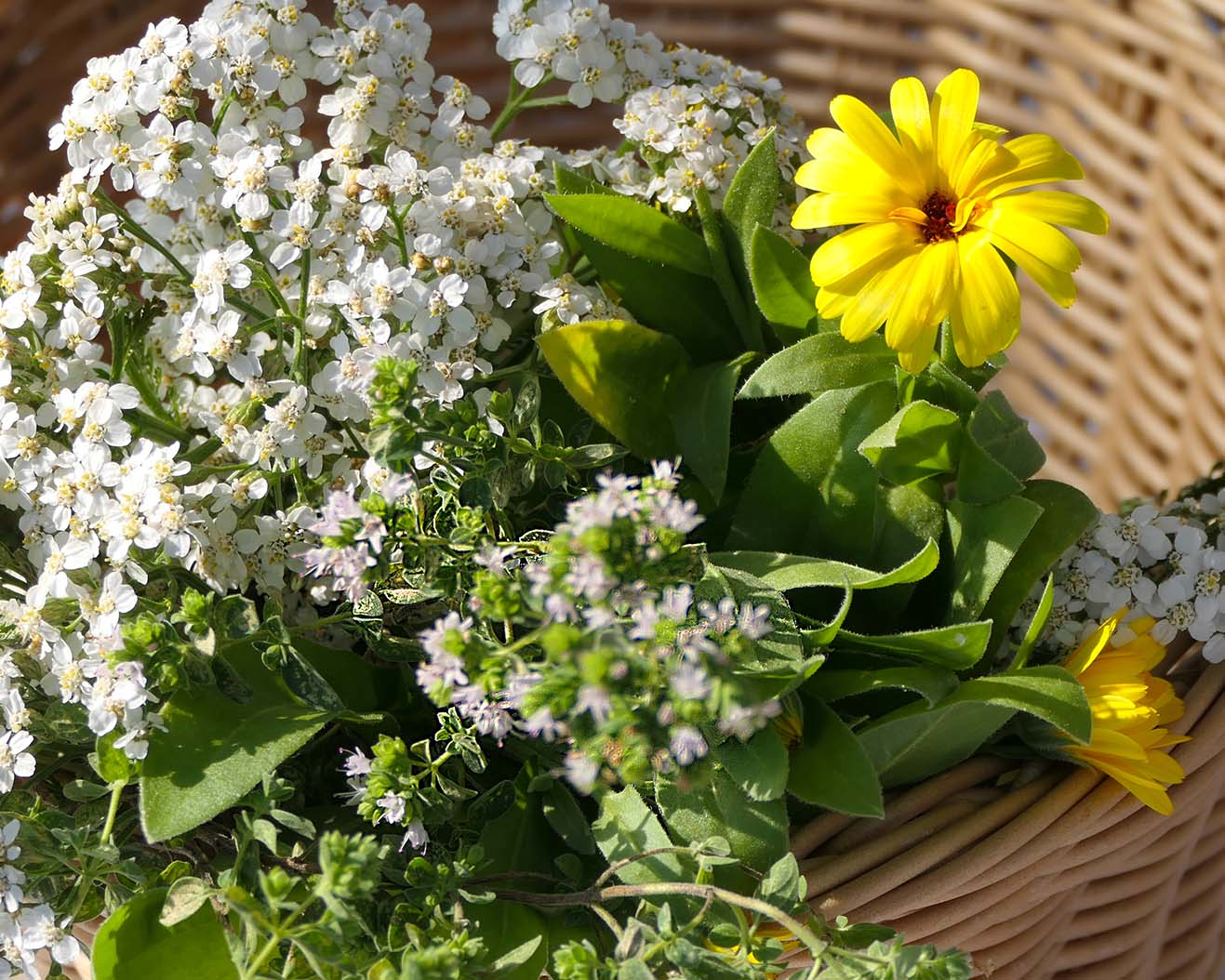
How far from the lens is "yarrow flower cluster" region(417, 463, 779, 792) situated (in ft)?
1.17

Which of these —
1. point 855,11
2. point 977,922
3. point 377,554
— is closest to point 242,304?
point 377,554

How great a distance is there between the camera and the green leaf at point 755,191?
0.62m

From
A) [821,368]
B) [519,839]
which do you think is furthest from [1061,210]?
[519,839]

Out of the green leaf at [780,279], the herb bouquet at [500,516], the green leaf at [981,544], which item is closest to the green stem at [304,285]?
the herb bouquet at [500,516]

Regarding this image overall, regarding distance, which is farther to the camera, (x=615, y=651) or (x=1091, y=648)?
(x=1091, y=648)

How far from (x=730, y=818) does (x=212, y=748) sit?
8.5 inches

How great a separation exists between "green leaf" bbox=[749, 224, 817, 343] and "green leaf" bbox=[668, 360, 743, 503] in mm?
34

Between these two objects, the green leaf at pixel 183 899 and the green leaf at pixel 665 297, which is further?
the green leaf at pixel 665 297

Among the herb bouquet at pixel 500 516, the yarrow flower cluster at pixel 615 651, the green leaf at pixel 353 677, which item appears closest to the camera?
the yarrow flower cluster at pixel 615 651

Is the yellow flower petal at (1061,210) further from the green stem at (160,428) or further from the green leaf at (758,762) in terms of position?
the green stem at (160,428)

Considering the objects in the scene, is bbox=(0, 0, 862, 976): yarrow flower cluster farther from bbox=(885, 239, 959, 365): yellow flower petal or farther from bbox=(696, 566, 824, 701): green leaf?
bbox=(885, 239, 959, 365): yellow flower petal

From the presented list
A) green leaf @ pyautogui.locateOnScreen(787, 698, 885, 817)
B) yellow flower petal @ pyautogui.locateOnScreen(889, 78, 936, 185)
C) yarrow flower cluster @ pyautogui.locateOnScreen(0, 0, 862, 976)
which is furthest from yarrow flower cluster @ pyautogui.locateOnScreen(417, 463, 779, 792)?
yellow flower petal @ pyautogui.locateOnScreen(889, 78, 936, 185)

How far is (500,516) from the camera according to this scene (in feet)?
1.69

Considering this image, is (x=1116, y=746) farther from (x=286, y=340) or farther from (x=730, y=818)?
(x=286, y=340)
